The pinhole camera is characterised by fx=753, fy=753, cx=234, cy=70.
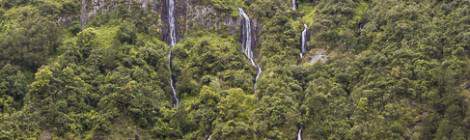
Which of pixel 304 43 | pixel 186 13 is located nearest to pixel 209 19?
pixel 186 13

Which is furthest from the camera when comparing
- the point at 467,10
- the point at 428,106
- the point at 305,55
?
the point at 305,55

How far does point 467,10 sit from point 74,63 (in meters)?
38.7

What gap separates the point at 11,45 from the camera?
244 feet

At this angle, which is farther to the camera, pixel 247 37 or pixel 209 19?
pixel 209 19

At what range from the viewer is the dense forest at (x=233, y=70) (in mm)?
67688

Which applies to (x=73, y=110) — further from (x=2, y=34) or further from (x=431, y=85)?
(x=431, y=85)

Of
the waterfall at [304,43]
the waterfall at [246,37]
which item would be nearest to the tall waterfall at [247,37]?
the waterfall at [246,37]

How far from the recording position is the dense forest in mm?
67688

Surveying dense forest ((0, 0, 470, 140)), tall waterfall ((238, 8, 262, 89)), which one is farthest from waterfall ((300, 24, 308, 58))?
tall waterfall ((238, 8, 262, 89))

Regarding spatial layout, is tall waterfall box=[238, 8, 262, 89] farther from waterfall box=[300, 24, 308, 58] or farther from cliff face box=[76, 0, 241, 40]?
waterfall box=[300, 24, 308, 58]

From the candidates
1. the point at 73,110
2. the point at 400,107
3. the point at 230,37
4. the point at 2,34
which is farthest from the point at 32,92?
the point at 400,107

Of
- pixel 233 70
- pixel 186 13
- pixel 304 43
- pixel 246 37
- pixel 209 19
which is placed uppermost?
pixel 186 13

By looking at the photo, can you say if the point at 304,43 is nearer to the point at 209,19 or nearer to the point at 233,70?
the point at 233,70

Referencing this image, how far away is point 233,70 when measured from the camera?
252ft
